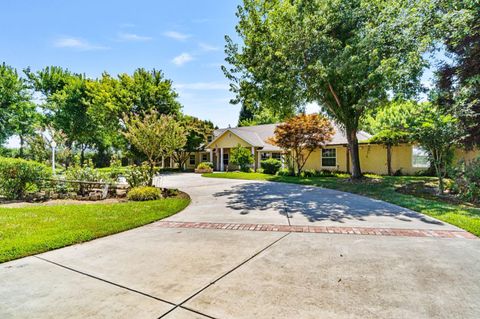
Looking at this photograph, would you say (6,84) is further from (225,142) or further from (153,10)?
(153,10)

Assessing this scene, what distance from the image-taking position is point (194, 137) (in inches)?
1221

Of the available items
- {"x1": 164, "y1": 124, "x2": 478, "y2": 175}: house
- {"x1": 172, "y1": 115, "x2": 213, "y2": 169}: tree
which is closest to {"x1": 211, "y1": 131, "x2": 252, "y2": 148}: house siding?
{"x1": 164, "y1": 124, "x2": 478, "y2": 175}: house

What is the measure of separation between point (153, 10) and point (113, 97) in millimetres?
18260

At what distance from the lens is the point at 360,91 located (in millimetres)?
13906

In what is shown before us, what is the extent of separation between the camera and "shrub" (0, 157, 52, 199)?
959 cm

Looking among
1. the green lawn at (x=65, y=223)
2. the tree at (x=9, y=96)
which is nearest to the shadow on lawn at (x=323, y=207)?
the green lawn at (x=65, y=223)

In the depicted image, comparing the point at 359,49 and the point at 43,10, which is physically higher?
the point at 43,10

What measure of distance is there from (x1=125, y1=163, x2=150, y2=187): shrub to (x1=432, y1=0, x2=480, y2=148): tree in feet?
42.3

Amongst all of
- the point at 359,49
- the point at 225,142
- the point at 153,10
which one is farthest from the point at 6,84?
the point at 359,49

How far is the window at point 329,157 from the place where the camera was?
2189 centimetres

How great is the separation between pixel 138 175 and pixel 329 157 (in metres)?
16.2

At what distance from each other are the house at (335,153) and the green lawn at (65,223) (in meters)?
12.0

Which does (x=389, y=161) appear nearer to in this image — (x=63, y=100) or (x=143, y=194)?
(x=143, y=194)

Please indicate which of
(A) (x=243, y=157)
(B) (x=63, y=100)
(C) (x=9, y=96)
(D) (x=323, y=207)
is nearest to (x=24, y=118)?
(C) (x=9, y=96)
